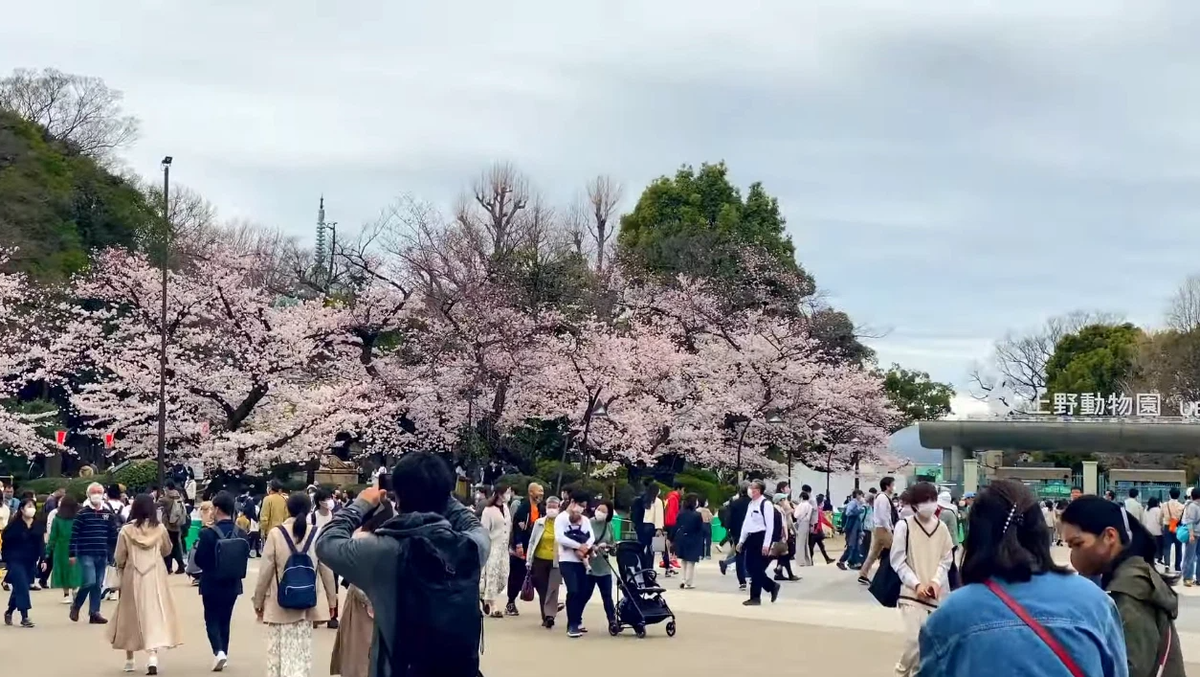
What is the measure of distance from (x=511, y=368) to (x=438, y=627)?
3180 cm

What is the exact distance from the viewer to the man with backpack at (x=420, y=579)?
4828mm

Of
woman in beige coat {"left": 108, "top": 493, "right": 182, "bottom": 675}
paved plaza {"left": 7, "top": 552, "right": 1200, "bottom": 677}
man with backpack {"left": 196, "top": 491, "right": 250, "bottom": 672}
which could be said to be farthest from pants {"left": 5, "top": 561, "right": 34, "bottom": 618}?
man with backpack {"left": 196, "top": 491, "right": 250, "bottom": 672}

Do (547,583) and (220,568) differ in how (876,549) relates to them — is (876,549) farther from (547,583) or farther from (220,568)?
(220,568)

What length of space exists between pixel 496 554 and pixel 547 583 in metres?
0.72

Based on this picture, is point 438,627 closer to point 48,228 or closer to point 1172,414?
point 48,228

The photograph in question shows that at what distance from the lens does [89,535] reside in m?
15.1

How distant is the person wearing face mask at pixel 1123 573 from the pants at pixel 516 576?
41.4 feet

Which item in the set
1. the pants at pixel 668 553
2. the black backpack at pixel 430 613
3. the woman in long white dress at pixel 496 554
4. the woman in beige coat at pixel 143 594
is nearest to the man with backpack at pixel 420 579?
the black backpack at pixel 430 613

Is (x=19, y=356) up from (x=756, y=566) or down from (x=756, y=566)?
up

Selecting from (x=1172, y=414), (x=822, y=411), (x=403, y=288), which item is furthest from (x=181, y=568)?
(x=1172, y=414)

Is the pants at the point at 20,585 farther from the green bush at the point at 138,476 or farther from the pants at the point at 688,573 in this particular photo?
the green bush at the point at 138,476

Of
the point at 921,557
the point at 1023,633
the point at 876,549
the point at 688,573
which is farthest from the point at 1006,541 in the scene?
the point at 688,573

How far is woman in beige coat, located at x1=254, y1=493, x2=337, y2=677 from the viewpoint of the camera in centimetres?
1002

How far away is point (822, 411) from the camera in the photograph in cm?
4453
